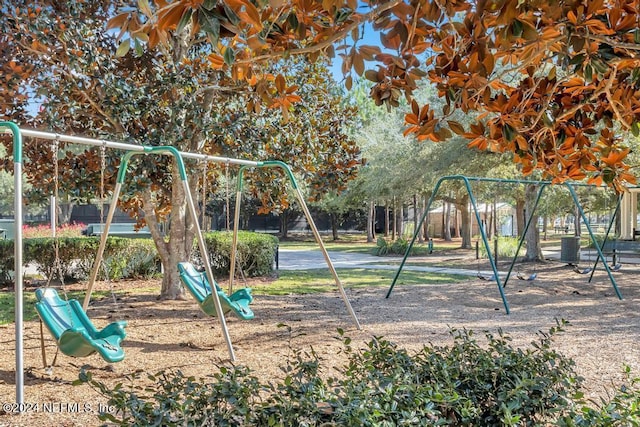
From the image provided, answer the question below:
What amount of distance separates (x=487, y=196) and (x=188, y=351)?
52.4ft

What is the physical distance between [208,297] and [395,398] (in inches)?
134

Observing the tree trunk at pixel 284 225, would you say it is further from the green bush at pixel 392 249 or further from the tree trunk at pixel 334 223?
the green bush at pixel 392 249

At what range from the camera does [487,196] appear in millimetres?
19172

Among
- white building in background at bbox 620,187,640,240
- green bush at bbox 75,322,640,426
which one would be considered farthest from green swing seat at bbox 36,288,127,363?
white building in background at bbox 620,187,640,240

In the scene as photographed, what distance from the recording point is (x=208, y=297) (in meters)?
5.20

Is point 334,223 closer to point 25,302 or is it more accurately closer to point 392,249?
point 392,249

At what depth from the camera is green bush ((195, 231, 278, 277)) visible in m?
11.0

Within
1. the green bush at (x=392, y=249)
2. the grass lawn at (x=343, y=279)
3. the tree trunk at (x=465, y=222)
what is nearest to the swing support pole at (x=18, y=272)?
the grass lawn at (x=343, y=279)

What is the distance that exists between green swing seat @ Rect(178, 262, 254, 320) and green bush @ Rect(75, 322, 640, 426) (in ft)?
8.62

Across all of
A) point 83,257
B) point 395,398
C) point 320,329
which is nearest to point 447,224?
point 83,257

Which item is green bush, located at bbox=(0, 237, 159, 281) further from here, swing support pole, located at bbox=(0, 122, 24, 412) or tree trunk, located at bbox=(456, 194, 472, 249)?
tree trunk, located at bbox=(456, 194, 472, 249)

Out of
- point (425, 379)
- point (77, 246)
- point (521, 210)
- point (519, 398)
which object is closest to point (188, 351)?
point (425, 379)

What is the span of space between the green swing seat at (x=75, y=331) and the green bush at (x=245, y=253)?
676 centimetres

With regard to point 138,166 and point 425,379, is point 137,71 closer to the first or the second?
point 138,166
